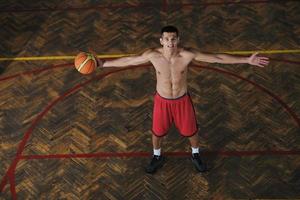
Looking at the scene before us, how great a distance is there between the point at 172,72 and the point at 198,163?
4.66 feet

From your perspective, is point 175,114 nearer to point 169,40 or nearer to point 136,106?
point 169,40

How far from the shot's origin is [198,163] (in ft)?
17.5

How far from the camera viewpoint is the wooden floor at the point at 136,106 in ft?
17.3

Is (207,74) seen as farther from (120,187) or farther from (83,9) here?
(83,9)

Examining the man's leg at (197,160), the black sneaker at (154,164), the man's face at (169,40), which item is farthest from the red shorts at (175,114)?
the man's face at (169,40)

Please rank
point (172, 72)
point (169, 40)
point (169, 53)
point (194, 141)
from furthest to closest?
point (194, 141) < point (172, 72) < point (169, 53) < point (169, 40)

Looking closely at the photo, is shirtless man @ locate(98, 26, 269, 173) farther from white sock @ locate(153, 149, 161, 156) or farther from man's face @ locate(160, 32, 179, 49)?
white sock @ locate(153, 149, 161, 156)

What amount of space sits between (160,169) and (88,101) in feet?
5.45

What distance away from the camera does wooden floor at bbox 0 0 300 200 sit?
17.3 ft

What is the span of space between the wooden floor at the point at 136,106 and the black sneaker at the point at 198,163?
0.31 ft

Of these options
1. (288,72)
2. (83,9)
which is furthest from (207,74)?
(83,9)

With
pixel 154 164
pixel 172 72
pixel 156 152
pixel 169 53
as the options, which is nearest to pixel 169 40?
pixel 169 53

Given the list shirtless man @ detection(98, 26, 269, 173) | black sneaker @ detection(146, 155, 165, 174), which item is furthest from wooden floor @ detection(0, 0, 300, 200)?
shirtless man @ detection(98, 26, 269, 173)

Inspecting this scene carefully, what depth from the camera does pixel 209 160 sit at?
5.47 m
